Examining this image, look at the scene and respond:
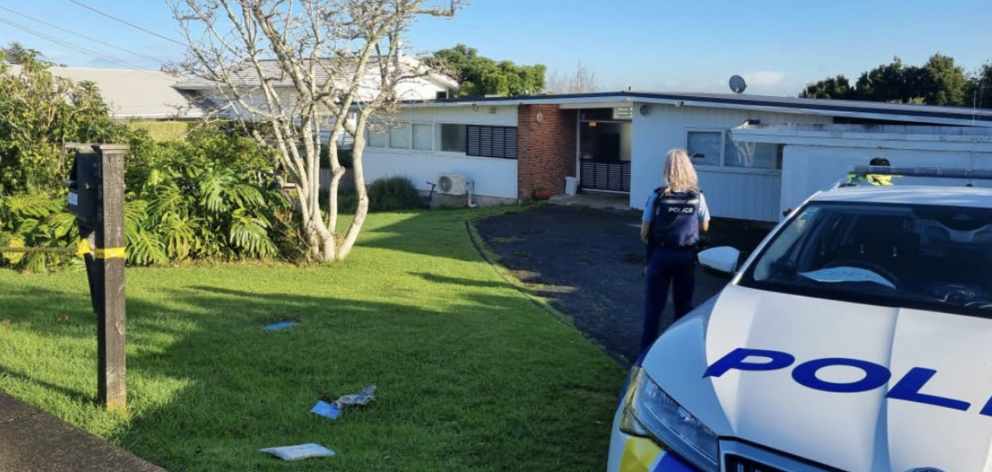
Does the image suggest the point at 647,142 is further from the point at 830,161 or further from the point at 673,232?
the point at 673,232

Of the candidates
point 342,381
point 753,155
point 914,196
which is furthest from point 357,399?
point 753,155

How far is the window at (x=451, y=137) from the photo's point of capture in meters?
22.3

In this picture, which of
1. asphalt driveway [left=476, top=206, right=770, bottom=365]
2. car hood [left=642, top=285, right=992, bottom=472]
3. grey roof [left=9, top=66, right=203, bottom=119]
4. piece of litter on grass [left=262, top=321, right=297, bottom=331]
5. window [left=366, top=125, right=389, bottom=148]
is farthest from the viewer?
grey roof [left=9, top=66, right=203, bottom=119]

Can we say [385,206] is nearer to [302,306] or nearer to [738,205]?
[738,205]

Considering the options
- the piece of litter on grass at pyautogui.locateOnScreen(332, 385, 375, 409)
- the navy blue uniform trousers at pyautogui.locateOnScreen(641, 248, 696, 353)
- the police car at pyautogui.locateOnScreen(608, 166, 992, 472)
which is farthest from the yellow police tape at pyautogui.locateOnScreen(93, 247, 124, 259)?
the navy blue uniform trousers at pyautogui.locateOnScreen(641, 248, 696, 353)

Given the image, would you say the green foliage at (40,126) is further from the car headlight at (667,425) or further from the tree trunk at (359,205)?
the car headlight at (667,425)

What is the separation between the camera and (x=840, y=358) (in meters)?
2.96

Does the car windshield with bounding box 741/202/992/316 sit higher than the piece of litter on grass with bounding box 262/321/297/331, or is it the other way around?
the car windshield with bounding box 741/202/992/316

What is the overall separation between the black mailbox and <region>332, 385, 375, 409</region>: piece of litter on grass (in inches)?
69.6

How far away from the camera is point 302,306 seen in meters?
8.16

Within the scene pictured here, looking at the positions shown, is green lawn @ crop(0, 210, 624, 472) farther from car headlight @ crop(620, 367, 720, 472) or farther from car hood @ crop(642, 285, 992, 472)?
car hood @ crop(642, 285, 992, 472)

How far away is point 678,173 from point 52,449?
4336 mm

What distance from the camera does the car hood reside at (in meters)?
2.51

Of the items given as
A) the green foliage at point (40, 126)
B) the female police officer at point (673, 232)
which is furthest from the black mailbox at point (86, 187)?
the green foliage at point (40, 126)
